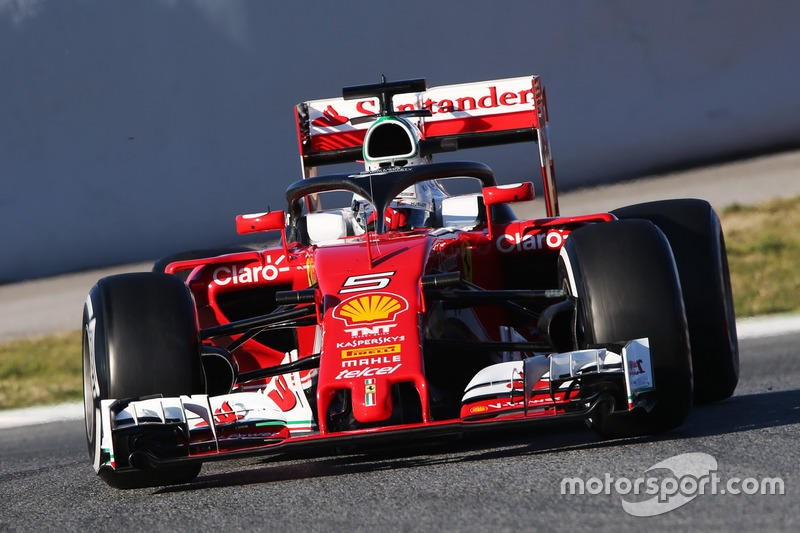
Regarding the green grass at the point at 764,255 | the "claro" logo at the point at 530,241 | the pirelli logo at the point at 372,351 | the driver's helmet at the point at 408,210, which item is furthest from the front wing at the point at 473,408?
the green grass at the point at 764,255

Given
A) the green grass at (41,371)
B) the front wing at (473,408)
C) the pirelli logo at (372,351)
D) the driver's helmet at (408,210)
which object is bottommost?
the green grass at (41,371)

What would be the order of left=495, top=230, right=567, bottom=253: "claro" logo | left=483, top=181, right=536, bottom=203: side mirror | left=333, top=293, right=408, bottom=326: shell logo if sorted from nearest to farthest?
left=333, top=293, right=408, bottom=326: shell logo, left=483, top=181, right=536, bottom=203: side mirror, left=495, top=230, right=567, bottom=253: "claro" logo

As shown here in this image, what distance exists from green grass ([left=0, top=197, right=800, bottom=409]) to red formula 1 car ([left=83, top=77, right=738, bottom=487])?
A: 14.2 feet

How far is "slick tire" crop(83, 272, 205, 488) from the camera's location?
4.31 m

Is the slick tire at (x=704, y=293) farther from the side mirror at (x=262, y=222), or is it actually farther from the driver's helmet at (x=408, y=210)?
the side mirror at (x=262, y=222)

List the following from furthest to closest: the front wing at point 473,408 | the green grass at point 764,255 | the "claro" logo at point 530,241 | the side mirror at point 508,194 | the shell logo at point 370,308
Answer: the green grass at point 764,255 < the "claro" logo at point 530,241 < the side mirror at point 508,194 < the shell logo at point 370,308 < the front wing at point 473,408

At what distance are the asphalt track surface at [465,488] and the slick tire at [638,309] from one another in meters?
0.11

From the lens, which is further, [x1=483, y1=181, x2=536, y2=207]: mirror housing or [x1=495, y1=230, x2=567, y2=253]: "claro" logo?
[x1=495, y1=230, x2=567, y2=253]: "claro" logo

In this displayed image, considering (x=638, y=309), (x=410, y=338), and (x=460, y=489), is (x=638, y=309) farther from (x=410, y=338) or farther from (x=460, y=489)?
(x=460, y=489)

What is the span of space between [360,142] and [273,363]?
234 cm

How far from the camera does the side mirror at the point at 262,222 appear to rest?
5.48m

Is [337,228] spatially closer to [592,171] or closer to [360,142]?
[360,142]

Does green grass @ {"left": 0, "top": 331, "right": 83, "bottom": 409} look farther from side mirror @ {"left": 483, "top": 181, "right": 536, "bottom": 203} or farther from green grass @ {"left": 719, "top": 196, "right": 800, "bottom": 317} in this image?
green grass @ {"left": 719, "top": 196, "right": 800, "bottom": 317}

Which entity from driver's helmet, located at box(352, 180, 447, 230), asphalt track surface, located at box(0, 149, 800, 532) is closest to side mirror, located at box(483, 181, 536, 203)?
driver's helmet, located at box(352, 180, 447, 230)
